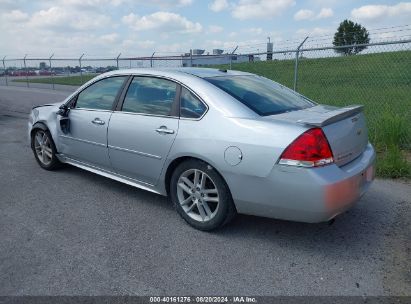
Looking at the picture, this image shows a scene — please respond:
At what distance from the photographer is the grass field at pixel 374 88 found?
614 centimetres

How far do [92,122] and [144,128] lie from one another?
0.94 metres

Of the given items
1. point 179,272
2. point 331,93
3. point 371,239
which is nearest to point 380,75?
point 331,93

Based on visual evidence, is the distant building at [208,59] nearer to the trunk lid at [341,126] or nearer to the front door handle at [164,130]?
the front door handle at [164,130]

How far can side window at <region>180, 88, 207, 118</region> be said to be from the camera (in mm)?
3516

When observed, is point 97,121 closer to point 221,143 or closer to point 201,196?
point 201,196

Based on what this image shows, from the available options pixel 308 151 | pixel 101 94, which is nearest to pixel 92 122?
pixel 101 94

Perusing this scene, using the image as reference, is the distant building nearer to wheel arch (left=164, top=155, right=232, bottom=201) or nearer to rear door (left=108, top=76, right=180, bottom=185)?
rear door (left=108, top=76, right=180, bottom=185)

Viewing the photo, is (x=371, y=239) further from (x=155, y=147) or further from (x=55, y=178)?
(x=55, y=178)

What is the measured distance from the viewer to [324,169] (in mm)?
2920

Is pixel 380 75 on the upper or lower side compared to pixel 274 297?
upper

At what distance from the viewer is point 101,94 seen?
4.54 m

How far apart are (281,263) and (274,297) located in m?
0.48

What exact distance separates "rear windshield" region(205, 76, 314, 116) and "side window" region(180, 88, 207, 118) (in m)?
0.27

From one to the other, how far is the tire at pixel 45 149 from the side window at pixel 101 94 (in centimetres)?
87
